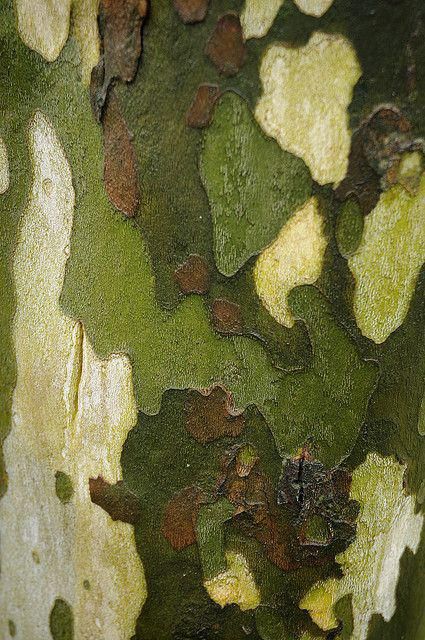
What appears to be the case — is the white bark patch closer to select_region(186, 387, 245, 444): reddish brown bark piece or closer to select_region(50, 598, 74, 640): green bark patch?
select_region(186, 387, 245, 444): reddish brown bark piece

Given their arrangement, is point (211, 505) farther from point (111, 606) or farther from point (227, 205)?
point (227, 205)

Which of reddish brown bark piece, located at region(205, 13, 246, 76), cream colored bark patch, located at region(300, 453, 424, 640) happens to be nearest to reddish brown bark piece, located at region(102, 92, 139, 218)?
reddish brown bark piece, located at region(205, 13, 246, 76)

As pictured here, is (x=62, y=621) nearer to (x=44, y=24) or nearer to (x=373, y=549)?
(x=373, y=549)

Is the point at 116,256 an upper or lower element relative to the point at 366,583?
upper

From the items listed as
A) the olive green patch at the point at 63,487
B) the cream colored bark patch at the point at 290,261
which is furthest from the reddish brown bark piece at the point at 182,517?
the cream colored bark patch at the point at 290,261

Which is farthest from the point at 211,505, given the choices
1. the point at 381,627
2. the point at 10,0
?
the point at 10,0

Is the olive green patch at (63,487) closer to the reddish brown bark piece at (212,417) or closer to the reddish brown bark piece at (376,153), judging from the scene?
the reddish brown bark piece at (212,417)
